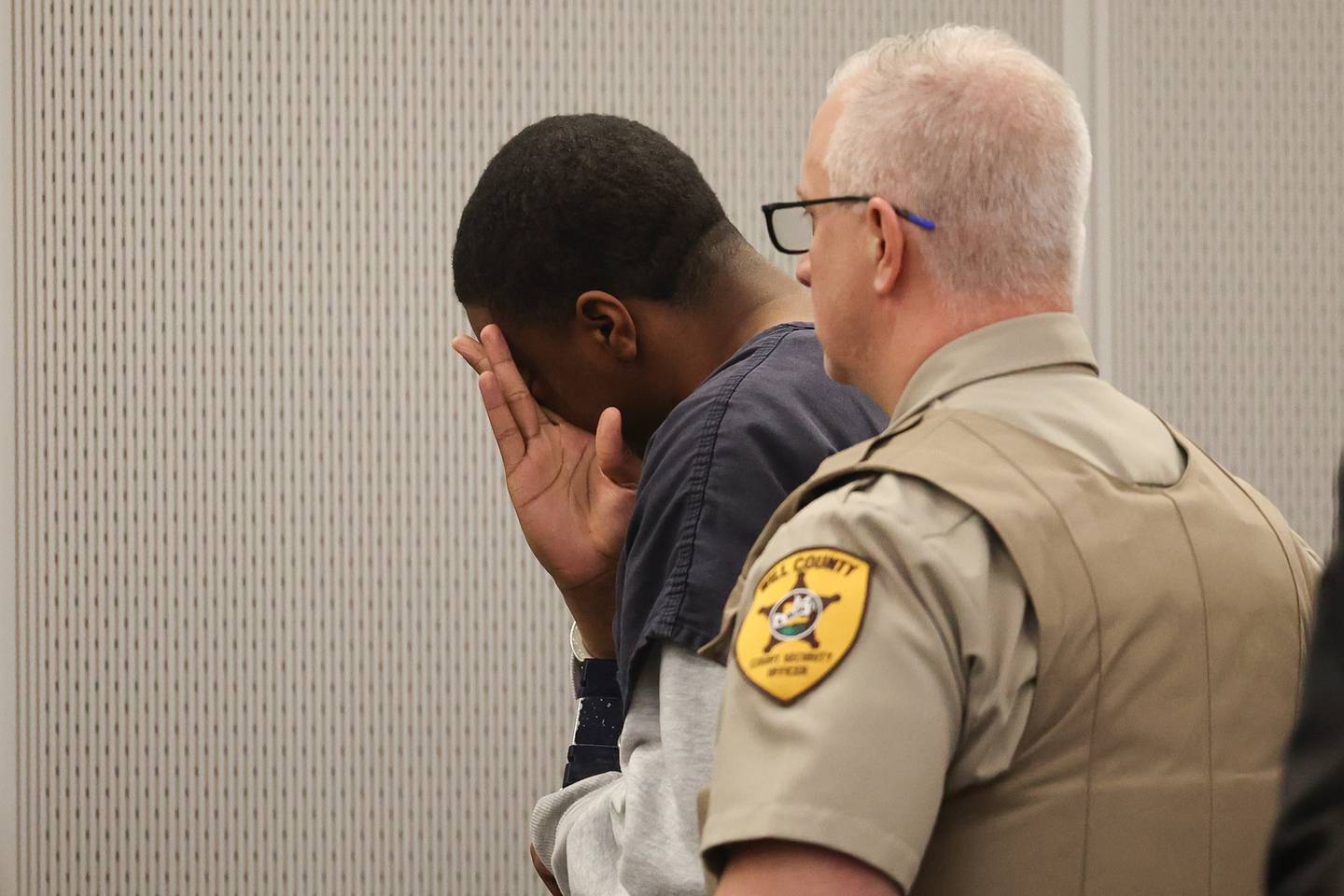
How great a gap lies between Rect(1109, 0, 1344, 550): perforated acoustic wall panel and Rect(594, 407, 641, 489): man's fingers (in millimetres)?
2032

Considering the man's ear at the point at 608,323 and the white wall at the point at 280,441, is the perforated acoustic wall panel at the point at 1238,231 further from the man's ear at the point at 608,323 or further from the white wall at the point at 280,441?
the man's ear at the point at 608,323

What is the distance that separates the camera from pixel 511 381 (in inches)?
58.6

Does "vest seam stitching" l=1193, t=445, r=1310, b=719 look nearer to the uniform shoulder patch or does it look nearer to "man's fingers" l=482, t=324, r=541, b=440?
the uniform shoulder patch

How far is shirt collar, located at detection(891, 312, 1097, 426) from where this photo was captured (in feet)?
3.10

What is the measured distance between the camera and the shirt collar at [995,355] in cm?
95

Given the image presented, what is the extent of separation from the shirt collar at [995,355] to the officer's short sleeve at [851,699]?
0.45 ft

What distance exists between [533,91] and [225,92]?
61 cm

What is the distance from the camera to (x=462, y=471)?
9.62 ft

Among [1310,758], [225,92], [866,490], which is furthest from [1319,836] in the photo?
[225,92]

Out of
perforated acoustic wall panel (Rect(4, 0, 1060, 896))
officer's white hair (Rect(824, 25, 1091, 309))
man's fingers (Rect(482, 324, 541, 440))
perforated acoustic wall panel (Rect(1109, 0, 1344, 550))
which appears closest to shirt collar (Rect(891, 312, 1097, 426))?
officer's white hair (Rect(824, 25, 1091, 309))

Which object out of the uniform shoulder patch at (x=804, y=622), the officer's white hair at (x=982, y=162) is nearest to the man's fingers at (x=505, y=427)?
the officer's white hair at (x=982, y=162)

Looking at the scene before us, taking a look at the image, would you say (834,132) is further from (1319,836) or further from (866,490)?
(1319,836)

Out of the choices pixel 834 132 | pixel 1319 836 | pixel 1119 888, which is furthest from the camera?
pixel 834 132

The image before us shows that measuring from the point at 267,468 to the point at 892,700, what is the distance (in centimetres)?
228
